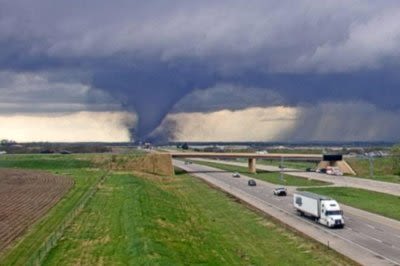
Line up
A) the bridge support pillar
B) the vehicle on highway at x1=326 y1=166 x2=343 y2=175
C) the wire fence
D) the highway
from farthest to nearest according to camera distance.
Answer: the bridge support pillar
the vehicle on highway at x1=326 y1=166 x2=343 y2=175
the highway
the wire fence

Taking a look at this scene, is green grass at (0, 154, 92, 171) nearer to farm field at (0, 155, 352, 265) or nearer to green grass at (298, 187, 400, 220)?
farm field at (0, 155, 352, 265)

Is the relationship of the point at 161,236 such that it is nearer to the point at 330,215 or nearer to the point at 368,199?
the point at 330,215

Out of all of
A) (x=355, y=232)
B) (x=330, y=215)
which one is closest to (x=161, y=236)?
(x=330, y=215)

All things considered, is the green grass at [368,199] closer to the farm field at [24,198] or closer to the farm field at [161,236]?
the farm field at [161,236]

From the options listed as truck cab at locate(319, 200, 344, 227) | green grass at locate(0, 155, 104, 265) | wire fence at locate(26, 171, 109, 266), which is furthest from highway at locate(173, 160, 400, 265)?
green grass at locate(0, 155, 104, 265)

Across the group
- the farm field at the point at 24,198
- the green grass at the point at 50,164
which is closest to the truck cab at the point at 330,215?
the farm field at the point at 24,198
